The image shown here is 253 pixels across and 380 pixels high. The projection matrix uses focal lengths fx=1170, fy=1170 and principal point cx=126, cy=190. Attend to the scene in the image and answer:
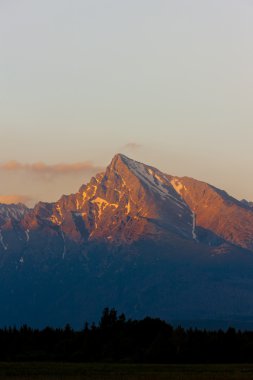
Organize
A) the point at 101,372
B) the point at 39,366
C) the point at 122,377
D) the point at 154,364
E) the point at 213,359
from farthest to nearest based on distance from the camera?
1. the point at 213,359
2. the point at 154,364
3. the point at 39,366
4. the point at 101,372
5. the point at 122,377

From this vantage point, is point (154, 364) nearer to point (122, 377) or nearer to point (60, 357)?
point (60, 357)

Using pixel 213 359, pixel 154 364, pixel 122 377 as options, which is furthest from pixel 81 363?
pixel 122 377

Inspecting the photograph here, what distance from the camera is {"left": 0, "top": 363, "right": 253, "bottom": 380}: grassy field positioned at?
145m

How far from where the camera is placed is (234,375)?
14700 centimetres

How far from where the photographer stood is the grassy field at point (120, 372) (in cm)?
14475

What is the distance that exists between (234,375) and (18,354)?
60.4 m

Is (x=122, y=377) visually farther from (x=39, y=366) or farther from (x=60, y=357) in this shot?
(x=60, y=357)

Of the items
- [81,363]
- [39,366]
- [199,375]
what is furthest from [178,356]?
[199,375]

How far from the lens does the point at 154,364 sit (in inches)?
7067

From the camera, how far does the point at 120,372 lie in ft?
509

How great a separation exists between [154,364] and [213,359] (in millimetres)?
15717

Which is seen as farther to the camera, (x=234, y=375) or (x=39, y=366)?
(x=39, y=366)

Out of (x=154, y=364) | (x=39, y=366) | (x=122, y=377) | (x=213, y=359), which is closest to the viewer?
(x=122, y=377)

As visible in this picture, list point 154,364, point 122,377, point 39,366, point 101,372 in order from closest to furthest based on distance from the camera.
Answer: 1. point 122,377
2. point 101,372
3. point 39,366
4. point 154,364
